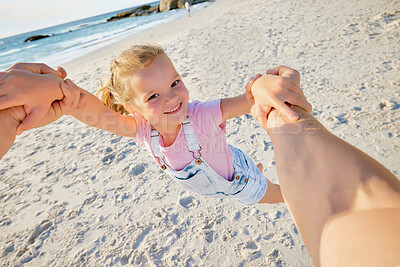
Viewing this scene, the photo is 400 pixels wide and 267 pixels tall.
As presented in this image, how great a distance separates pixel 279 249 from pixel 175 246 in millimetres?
747

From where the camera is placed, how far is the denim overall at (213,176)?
66.9 inches

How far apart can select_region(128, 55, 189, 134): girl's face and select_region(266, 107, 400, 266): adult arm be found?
2.92 feet

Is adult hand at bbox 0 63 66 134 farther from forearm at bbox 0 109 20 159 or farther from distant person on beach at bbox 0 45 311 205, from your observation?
distant person on beach at bbox 0 45 311 205

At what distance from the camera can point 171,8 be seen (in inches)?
1209

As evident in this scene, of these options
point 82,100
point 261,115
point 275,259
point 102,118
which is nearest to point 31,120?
point 82,100

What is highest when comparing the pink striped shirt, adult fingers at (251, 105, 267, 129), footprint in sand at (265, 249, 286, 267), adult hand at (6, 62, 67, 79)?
adult hand at (6, 62, 67, 79)

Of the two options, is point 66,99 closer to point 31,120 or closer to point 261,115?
point 31,120

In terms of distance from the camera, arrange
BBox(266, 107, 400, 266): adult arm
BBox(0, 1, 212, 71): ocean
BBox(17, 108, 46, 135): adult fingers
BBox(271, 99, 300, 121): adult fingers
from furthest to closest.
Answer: BBox(0, 1, 212, 71): ocean, BBox(17, 108, 46, 135): adult fingers, BBox(271, 99, 300, 121): adult fingers, BBox(266, 107, 400, 266): adult arm

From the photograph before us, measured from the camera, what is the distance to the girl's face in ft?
4.94

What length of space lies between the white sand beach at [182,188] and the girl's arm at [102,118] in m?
0.90

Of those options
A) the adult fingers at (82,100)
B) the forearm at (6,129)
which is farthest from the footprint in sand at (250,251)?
the forearm at (6,129)

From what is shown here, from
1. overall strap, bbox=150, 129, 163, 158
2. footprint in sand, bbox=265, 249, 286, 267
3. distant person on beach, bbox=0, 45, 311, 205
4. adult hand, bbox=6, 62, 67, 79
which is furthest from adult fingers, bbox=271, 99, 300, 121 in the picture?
footprint in sand, bbox=265, 249, 286, 267

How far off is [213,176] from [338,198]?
47.4 inches

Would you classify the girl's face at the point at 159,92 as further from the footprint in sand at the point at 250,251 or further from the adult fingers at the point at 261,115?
the footprint in sand at the point at 250,251
